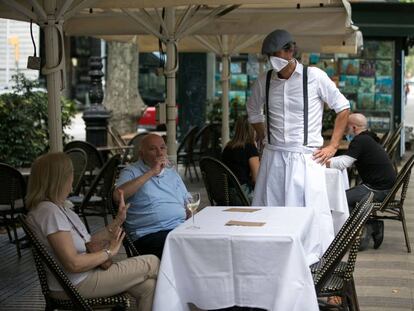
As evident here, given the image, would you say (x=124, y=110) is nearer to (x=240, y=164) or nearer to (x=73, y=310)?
(x=240, y=164)

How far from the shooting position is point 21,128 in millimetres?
10461

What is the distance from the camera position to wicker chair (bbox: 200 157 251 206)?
6.53 m

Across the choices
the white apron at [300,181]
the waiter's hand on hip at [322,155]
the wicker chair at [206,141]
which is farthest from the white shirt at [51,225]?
the wicker chair at [206,141]

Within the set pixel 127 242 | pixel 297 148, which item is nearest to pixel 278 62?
pixel 297 148

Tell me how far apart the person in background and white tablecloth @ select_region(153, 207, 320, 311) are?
9.64ft

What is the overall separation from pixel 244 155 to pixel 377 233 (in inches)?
65.3

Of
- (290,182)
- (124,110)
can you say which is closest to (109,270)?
(290,182)

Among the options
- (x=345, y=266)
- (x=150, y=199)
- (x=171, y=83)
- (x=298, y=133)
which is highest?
(x=171, y=83)

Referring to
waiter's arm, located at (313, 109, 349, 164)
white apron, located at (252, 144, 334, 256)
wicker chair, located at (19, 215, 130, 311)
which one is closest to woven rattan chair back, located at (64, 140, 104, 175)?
white apron, located at (252, 144, 334, 256)

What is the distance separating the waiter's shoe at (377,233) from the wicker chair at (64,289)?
4148 millimetres

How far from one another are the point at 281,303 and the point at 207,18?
4466 mm

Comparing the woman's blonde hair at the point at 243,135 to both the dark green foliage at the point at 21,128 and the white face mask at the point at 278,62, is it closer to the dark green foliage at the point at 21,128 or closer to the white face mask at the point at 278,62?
the white face mask at the point at 278,62

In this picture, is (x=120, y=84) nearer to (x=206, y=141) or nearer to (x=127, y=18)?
(x=206, y=141)

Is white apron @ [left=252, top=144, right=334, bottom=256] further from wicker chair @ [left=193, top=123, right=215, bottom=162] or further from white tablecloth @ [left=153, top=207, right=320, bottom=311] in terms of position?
wicker chair @ [left=193, top=123, right=215, bottom=162]
